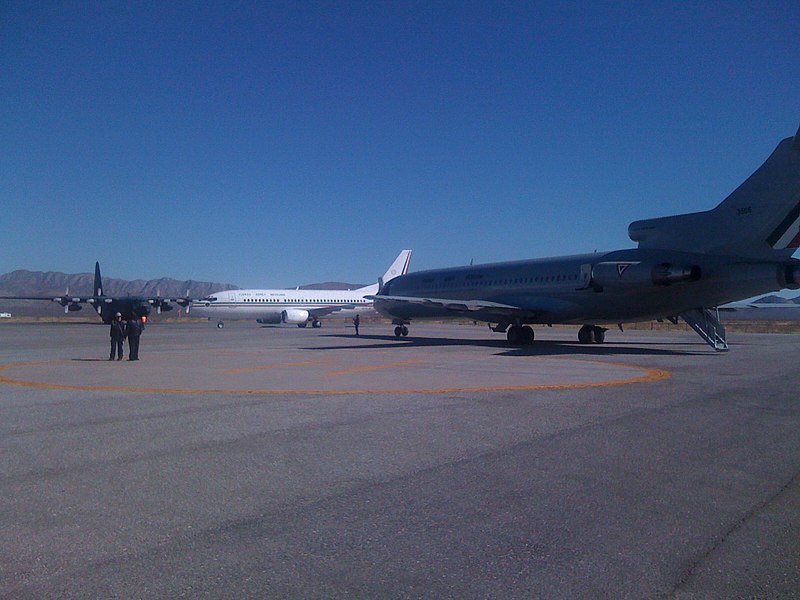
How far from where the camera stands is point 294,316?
6212 centimetres

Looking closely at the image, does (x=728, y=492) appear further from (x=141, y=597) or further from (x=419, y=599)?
(x=141, y=597)

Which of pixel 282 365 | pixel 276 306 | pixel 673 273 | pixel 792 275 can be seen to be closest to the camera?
pixel 282 365

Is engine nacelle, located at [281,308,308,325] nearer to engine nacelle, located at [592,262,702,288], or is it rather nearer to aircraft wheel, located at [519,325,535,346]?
aircraft wheel, located at [519,325,535,346]

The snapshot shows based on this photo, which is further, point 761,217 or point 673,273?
point 673,273

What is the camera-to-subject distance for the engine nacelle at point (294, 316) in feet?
203

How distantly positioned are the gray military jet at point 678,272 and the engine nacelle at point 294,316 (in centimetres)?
3264

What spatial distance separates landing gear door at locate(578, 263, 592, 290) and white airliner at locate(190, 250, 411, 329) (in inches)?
1375

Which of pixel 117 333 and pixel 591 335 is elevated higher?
pixel 117 333

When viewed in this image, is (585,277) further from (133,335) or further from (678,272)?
(133,335)

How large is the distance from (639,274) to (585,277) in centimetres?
301

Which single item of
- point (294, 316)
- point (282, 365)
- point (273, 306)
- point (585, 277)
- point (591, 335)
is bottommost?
point (282, 365)

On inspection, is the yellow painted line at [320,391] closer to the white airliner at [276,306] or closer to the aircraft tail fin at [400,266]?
the white airliner at [276,306]

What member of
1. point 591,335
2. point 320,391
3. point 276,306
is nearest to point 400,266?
point 276,306

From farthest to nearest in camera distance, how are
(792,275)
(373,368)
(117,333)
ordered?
1. (117,333)
2. (792,275)
3. (373,368)
